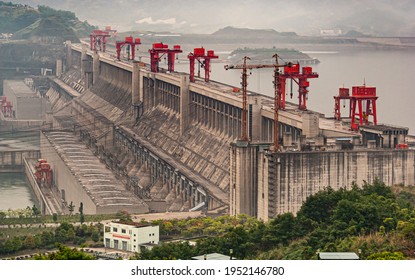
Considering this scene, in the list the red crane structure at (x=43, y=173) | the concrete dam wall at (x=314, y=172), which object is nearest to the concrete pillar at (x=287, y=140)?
the concrete dam wall at (x=314, y=172)

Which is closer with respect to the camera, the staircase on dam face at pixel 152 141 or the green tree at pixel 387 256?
the green tree at pixel 387 256

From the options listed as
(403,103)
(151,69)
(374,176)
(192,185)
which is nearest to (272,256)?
(374,176)

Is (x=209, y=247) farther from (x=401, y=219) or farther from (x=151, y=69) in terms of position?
(x=151, y=69)

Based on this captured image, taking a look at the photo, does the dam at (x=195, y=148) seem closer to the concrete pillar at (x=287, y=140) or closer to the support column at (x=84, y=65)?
the concrete pillar at (x=287, y=140)

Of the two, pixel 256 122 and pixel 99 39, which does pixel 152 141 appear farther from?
pixel 99 39

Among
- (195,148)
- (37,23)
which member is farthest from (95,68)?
(195,148)
